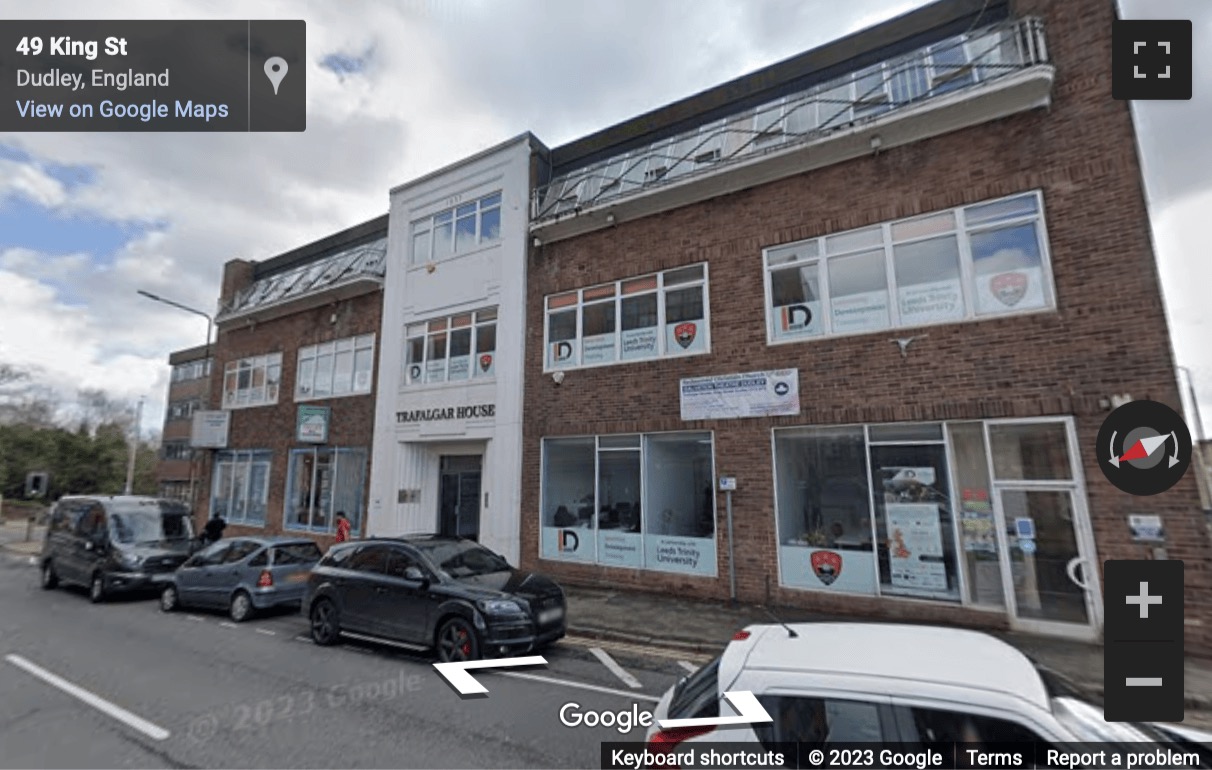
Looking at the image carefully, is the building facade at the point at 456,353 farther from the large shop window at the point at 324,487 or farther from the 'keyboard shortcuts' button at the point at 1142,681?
the 'keyboard shortcuts' button at the point at 1142,681

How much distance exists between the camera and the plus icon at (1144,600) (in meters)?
4.33

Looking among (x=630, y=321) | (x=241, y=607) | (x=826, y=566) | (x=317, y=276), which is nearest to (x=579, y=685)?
(x=826, y=566)

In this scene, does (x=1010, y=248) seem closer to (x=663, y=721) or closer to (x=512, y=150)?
(x=663, y=721)

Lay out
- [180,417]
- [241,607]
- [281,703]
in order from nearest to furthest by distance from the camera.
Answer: [281,703], [241,607], [180,417]

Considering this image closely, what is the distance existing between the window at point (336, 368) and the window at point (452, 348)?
76.8 inches

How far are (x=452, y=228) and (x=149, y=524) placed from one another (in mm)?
10228

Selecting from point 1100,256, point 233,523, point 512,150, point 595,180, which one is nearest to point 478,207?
point 512,150

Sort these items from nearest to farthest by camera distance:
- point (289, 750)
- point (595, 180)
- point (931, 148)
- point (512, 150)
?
point (289, 750) < point (931, 148) < point (595, 180) < point (512, 150)

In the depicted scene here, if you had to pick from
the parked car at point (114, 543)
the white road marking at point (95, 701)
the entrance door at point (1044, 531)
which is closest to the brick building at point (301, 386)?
the parked car at point (114, 543)

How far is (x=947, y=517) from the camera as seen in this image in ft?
28.2

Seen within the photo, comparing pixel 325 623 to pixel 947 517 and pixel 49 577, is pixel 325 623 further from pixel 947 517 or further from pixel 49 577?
pixel 49 577

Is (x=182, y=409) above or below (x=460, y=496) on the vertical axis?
above

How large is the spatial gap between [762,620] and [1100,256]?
711 cm

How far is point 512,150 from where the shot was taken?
14836 mm
